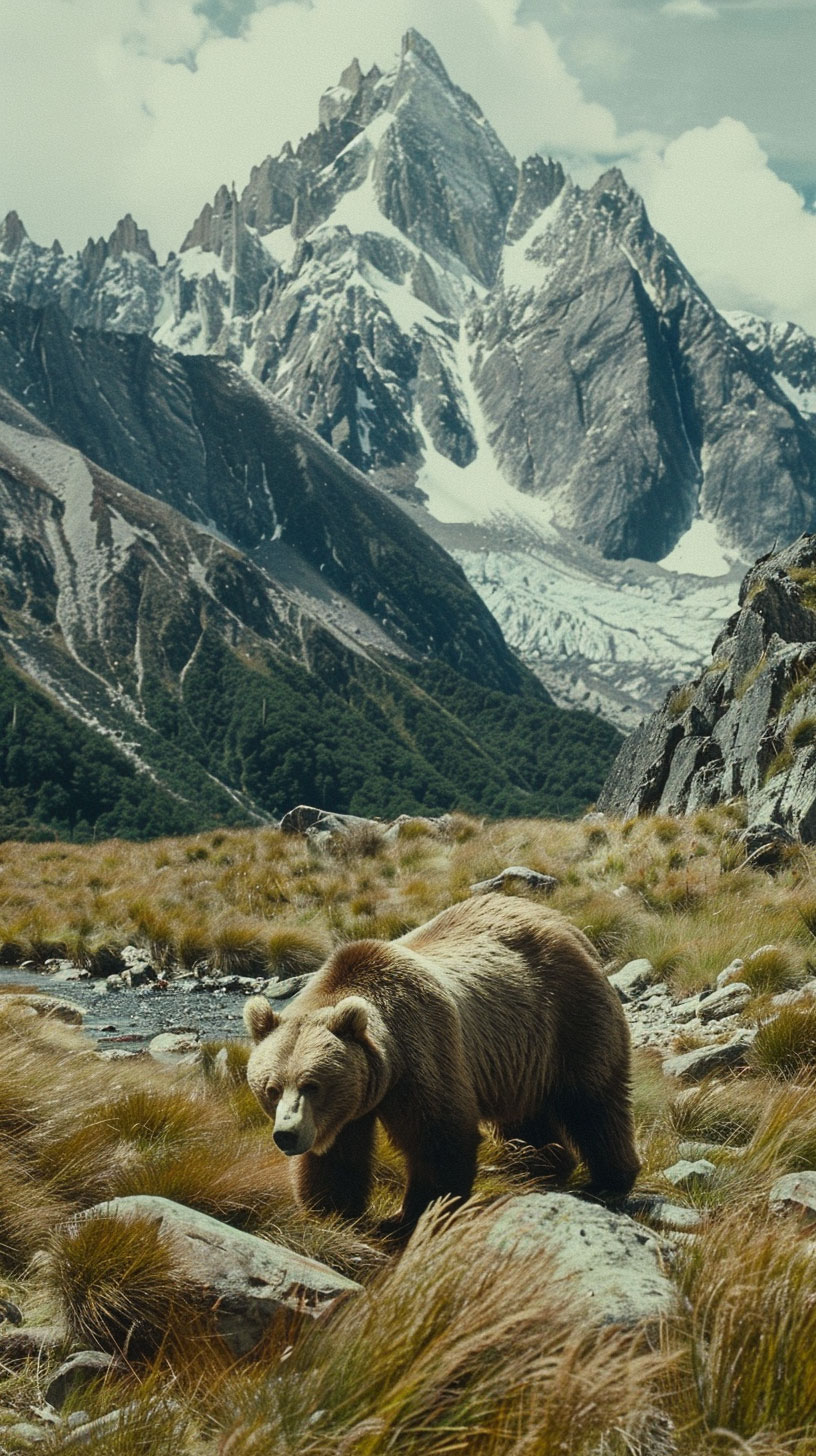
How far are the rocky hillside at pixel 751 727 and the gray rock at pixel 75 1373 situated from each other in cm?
1343

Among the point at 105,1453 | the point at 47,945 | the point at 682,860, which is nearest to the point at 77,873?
the point at 47,945

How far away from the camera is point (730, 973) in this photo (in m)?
11.2

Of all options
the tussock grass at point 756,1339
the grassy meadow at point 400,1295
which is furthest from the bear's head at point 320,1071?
the tussock grass at point 756,1339

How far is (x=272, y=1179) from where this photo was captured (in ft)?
18.4

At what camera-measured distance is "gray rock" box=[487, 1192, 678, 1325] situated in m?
3.92

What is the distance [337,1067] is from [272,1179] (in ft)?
3.54

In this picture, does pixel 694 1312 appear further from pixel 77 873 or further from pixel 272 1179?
pixel 77 873

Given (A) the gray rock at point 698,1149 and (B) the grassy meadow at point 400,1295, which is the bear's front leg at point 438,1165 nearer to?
(B) the grassy meadow at point 400,1295

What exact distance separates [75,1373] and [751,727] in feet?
63.6

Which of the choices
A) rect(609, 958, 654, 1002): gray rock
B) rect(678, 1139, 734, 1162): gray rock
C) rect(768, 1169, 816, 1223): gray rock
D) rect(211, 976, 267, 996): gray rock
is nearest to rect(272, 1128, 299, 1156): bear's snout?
rect(768, 1169, 816, 1223): gray rock

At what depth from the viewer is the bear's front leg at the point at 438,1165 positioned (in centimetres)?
525

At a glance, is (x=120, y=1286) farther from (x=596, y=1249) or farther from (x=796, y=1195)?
(x=796, y=1195)

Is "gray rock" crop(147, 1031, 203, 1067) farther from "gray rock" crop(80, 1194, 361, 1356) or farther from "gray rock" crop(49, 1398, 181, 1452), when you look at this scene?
"gray rock" crop(49, 1398, 181, 1452)

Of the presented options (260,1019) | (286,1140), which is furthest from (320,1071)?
(260,1019)
